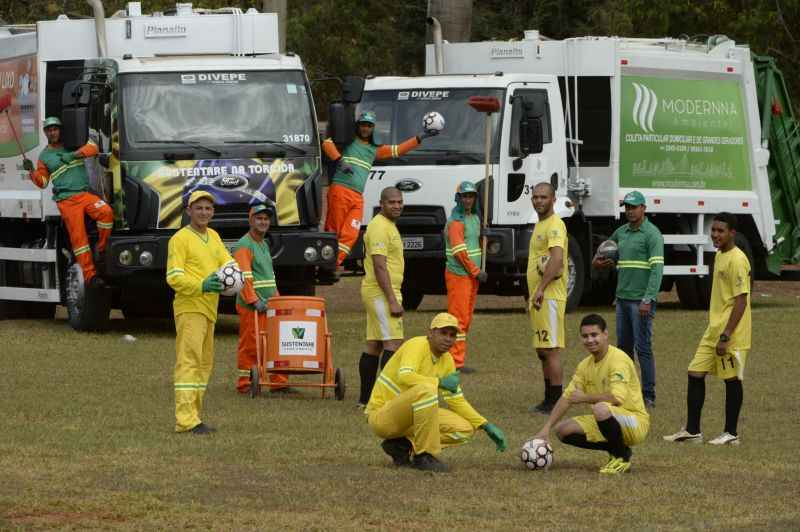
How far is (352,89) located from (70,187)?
3190 mm

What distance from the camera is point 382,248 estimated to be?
1413cm

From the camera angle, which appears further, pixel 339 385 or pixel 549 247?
pixel 339 385

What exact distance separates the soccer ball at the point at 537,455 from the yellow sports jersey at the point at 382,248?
10.7ft

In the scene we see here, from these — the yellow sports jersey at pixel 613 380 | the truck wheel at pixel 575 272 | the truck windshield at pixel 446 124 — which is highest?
the truck windshield at pixel 446 124

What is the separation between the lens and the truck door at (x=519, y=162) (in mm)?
21859

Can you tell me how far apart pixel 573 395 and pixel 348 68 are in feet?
104

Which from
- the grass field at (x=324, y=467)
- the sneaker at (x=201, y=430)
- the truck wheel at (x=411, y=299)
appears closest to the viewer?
the grass field at (x=324, y=467)

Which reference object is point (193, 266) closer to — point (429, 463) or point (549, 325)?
point (429, 463)

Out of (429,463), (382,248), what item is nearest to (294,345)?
(382,248)

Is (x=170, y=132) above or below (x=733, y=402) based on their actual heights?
above

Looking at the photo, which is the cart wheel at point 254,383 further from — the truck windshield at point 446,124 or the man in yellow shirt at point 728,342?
the truck windshield at point 446,124

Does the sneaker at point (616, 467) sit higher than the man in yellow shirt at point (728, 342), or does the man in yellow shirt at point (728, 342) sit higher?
the man in yellow shirt at point (728, 342)

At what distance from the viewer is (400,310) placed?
14016mm

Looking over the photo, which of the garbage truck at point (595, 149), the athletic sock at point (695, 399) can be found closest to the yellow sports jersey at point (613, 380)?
the athletic sock at point (695, 399)
